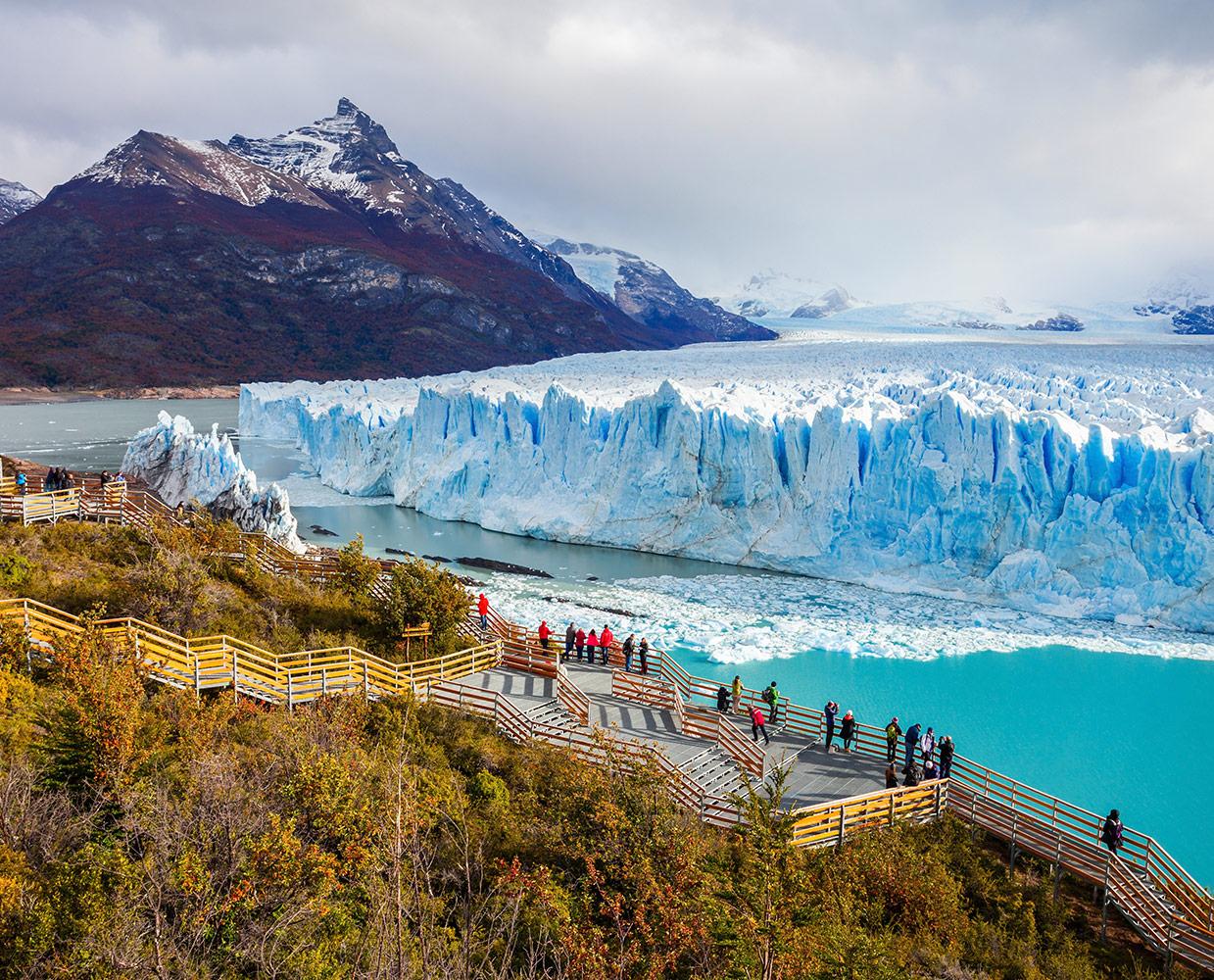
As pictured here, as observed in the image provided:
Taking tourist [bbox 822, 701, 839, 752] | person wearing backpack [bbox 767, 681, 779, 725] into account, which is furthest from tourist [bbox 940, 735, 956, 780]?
person wearing backpack [bbox 767, 681, 779, 725]

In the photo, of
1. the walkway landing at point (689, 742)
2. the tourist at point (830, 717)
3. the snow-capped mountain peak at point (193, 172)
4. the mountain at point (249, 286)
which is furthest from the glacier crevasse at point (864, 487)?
the snow-capped mountain peak at point (193, 172)

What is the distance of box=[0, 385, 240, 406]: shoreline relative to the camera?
202 ft

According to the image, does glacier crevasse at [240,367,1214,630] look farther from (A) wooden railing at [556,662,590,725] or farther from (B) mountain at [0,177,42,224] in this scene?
(B) mountain at [0,177,42,224]

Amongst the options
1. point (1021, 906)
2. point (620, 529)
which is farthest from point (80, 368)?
point (1021, 906)

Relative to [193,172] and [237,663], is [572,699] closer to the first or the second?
[237,663]

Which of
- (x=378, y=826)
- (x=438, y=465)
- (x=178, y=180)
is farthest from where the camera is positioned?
(x=178, y=180)

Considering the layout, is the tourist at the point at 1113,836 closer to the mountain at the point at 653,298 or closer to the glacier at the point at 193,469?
the glacier at the point at 193,469

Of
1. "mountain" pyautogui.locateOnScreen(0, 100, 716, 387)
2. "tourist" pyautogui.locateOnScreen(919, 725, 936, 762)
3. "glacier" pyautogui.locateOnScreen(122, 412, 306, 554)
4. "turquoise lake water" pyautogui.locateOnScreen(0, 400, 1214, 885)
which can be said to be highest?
"mountain" pyautogui.locateOnScreen(0, 100, 716, 387)

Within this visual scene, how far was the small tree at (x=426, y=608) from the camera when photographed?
11.2 meters

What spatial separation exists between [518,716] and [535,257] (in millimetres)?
128075

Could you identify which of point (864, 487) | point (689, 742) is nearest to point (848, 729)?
point (689, 742)

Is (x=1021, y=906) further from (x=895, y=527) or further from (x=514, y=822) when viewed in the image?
(x=895, y=527)

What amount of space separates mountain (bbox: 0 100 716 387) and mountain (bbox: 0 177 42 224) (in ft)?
245

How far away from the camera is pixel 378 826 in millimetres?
5582
